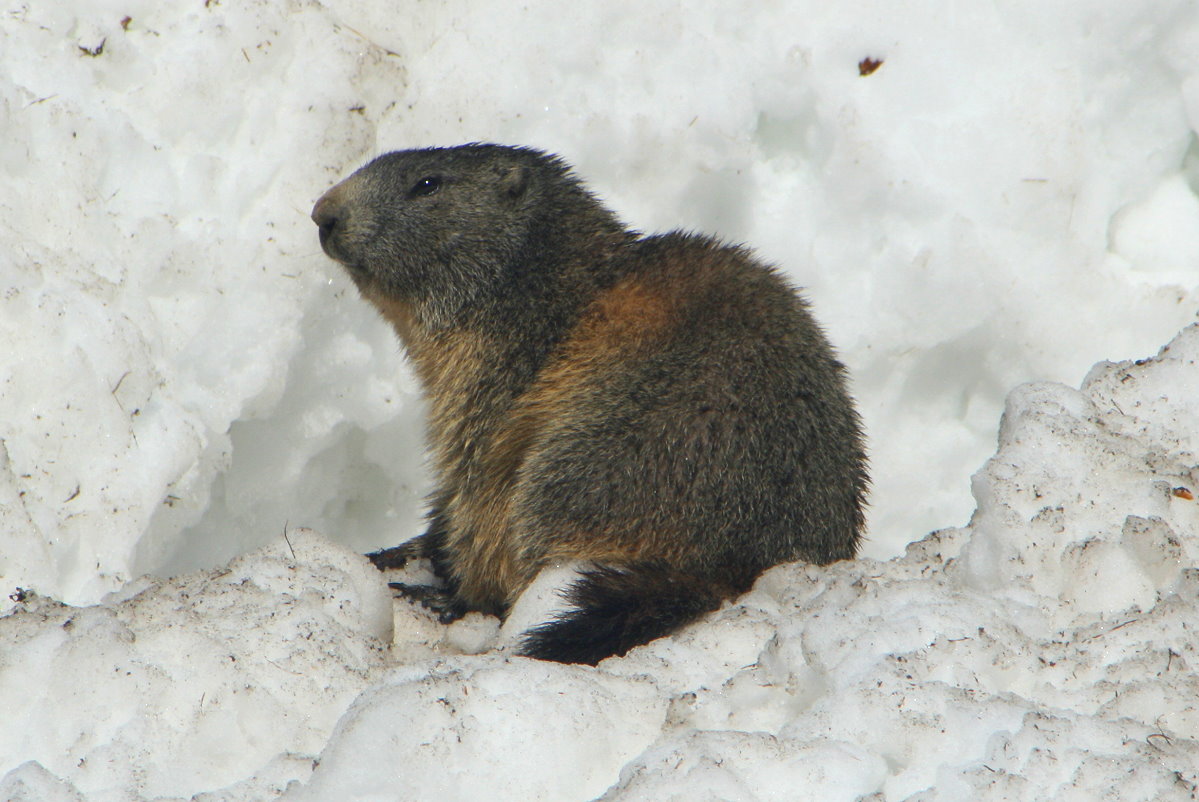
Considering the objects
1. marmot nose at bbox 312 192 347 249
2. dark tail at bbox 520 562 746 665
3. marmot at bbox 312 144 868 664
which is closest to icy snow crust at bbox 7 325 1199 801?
dark tail at bbox 520 562 746 665

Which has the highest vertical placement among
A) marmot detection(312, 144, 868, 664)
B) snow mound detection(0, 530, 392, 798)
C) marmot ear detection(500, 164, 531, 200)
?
marmot ear detection(500, 164, 531, 200)

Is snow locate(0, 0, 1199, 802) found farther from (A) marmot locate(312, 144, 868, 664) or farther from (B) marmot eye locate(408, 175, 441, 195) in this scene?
(B) marmot eye locate(408, 175, 441, 195)

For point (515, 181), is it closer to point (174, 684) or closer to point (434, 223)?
point (434, 223)

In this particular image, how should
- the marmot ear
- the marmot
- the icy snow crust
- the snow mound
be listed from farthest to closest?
the marmot ear < the marmot < the snow mound < the icy snow crust

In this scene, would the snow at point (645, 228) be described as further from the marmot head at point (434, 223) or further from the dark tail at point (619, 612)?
the marmot head at point (434, 223)

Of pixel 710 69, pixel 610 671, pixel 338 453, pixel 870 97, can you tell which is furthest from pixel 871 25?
pixel 610 671

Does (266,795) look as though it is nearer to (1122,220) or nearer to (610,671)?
(610,671)
